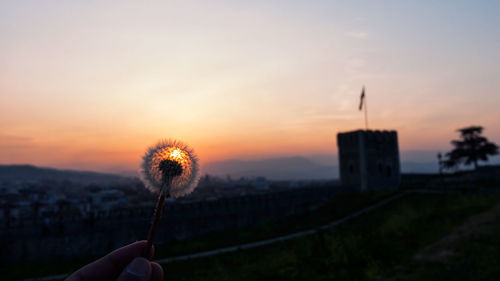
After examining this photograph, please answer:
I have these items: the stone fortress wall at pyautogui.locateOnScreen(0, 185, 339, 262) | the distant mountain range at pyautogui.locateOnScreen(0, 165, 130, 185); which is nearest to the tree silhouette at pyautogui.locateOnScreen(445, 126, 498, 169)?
the stone fortress wall at pyautogui.locateOnScreen(0, 185, 339, 262)

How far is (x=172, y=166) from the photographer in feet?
7.34

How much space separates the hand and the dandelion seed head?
0.51m

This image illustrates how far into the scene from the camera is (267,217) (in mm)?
29812

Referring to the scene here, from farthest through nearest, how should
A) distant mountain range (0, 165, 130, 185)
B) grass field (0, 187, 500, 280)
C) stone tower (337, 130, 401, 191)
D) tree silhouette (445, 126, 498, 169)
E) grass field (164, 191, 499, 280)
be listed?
distant mountain range (0, 165, 130, 185) < tree silhouette (445, 126, 498, 169) < stone tower (337, 130, 401, 191) < grass field (164, 191, 499, 280) < grass field (0, 187, 500, 280)

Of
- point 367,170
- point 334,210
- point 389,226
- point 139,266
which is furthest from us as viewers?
point 367,170

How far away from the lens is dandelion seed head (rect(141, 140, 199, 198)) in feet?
7.32

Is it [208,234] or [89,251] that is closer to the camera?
[89,251]

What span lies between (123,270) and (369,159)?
40.7 m

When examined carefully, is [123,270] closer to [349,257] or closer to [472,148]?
[349,257]

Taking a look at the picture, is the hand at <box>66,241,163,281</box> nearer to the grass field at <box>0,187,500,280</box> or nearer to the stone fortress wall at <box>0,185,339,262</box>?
the grass field at <box>0,187,500,280</box>

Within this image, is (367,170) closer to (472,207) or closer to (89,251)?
(472,207)

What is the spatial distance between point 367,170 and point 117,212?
30539mm

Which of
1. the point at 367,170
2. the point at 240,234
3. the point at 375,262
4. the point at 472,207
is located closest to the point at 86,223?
the point at 240,234

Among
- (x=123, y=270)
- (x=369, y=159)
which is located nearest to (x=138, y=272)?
(x=123, y=270)
